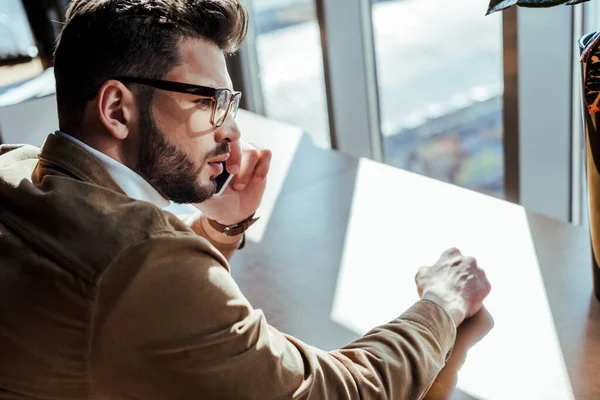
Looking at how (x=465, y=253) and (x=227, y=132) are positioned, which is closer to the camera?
(x=227, y=132)

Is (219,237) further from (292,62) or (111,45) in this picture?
(292,62)

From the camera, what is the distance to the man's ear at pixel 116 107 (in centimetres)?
118

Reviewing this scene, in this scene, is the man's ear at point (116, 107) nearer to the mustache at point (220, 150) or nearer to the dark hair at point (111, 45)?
the dark hair at point (111, 45)

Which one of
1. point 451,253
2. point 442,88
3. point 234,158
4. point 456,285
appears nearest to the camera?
point 456,285

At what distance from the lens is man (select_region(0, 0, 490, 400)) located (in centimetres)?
97

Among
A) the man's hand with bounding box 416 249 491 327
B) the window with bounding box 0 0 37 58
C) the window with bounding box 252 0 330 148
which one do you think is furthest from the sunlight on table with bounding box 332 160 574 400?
the window with bounding box 0 0 37 58

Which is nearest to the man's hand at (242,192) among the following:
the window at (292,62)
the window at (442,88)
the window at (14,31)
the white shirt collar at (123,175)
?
the white shirt collar at (123,175)

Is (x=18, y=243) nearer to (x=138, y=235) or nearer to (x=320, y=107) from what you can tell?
(x=138, y=235)

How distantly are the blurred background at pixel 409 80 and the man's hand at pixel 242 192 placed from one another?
0.82 meters

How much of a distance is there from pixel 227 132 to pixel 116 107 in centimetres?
20

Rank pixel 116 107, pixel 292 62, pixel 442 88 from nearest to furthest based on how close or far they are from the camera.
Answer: pixel 116 107, pixel 442 88, pixel 292 62

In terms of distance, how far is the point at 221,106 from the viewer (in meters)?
1.28

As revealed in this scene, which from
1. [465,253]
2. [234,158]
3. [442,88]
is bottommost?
[442,88]

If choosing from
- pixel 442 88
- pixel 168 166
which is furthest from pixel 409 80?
pixel 168 166
